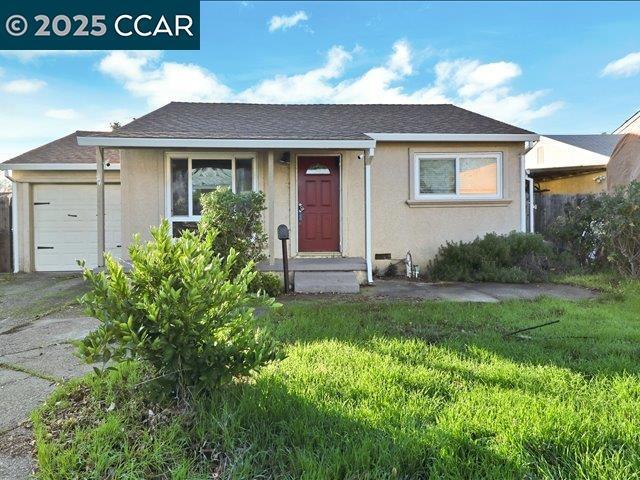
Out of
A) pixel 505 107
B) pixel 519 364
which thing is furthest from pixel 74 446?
pixel 505 107

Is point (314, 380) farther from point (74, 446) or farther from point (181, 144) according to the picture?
point (181, 144)

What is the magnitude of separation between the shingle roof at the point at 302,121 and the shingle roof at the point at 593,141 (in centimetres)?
837

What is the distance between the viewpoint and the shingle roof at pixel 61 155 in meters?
9.93

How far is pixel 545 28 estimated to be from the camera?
7.80 m

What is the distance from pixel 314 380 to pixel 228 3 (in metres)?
6.52

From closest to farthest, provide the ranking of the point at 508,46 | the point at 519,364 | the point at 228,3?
the point at 519,364 → the point at 228,3 → the point at 508,46

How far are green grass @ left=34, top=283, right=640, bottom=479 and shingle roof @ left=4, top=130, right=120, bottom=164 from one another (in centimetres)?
885

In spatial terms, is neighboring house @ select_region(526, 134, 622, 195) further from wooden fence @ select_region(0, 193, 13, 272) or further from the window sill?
wooden fence @ select_region(0, 193, 13, 272)

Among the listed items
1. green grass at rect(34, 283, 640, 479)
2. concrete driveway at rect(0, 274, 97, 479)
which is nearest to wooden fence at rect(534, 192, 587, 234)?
green grass at rect(34, 283, 640, 479)

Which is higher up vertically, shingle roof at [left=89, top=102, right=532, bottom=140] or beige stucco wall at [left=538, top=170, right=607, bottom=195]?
shingle roof at [left=89, top=102, right=532, bottom=140]

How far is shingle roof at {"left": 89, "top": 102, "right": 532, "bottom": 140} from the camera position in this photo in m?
8.05

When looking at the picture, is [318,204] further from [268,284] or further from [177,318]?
[177,318]

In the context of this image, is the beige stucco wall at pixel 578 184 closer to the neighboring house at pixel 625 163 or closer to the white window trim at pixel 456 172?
the neighboring house at pixel 625 163

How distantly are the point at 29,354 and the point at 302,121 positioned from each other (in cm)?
723
